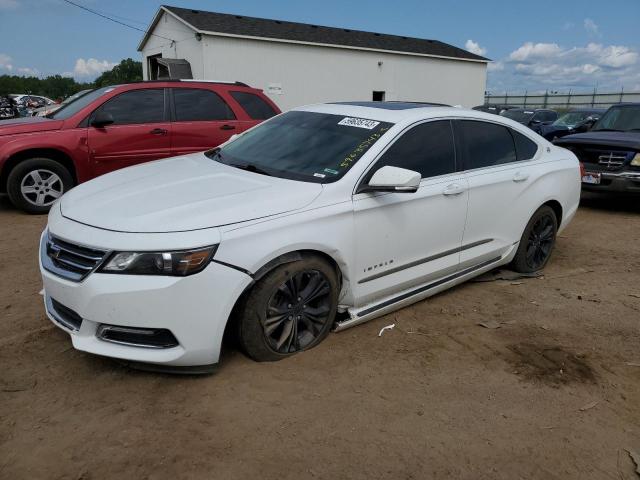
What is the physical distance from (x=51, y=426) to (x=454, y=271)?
2.99m

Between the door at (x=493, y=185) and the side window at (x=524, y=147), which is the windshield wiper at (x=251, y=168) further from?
the side window at (x=524, y=147)

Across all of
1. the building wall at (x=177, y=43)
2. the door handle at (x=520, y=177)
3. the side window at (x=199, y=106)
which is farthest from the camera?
the building wall at (x=177, y=43)

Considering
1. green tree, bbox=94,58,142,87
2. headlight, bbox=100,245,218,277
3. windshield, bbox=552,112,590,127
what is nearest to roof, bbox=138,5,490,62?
windshield, bbox=552,112,590,127

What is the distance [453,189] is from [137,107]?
492cm

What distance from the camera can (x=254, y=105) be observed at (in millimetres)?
8070

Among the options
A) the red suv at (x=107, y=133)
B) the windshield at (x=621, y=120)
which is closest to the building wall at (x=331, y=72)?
the red suv at (x=107, y=133)

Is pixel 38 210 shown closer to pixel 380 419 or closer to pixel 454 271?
pixel 454 271

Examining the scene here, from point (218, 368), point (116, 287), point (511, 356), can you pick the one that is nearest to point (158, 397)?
point (218, 368)

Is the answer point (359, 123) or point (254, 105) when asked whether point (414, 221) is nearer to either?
point (359, 123)

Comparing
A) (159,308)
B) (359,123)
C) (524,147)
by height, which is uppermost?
(359,123)

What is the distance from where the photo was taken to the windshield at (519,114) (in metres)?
17.7

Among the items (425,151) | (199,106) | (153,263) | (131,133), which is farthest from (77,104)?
(153,263)

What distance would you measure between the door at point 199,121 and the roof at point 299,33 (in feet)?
40.3

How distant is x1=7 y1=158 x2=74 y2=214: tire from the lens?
6812 millimetres
